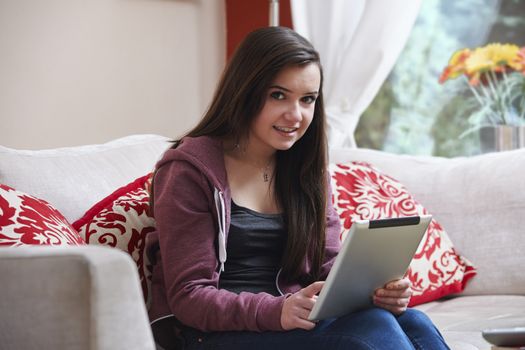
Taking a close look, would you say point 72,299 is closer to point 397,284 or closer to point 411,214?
point 397,284

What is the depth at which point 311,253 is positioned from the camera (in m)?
2.12

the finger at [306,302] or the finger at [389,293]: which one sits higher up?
the finger at [306,302]

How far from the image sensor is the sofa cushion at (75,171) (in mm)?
2035

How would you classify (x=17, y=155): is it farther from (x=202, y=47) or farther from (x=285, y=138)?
(x=202, y=47)

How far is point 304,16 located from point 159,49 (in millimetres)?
584

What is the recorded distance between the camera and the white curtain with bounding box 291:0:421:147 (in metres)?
3.49

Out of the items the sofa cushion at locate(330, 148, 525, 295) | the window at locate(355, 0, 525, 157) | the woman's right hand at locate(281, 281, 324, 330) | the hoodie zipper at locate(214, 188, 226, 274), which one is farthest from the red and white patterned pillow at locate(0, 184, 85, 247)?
the window at locate(355, 0, 525, 157)

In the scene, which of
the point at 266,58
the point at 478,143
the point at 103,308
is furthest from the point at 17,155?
the point at 478,143

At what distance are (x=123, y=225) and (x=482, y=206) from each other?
1121 mm

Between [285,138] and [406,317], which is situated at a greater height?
[285,138]

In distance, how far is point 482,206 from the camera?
8.80 ft

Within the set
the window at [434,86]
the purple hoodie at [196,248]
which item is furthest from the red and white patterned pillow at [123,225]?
the window at [434,86]

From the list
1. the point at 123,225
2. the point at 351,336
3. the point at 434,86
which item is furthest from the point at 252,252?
the point at 434,86

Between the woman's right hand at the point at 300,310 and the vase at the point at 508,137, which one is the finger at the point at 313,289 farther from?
the vase at the point at 508,137
